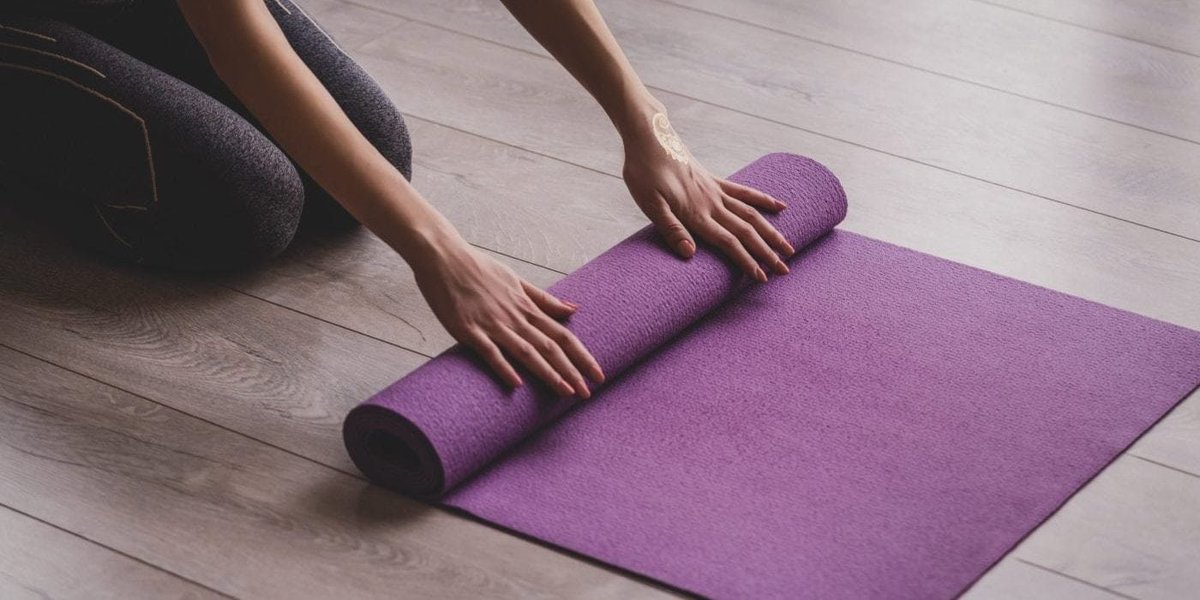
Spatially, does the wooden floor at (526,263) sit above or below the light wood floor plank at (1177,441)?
above

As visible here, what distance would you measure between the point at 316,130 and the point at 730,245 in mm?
503

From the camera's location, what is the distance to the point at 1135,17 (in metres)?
2.62

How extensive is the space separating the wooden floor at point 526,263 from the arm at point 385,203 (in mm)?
198

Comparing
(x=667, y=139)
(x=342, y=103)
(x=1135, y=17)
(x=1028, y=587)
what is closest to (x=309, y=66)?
(x=342, y=103)

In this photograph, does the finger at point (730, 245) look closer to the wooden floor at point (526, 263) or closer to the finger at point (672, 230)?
the finger at point (672, 230)

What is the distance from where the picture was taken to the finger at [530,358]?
1.50 metres

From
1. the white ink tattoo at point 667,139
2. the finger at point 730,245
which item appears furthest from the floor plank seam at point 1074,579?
the white ink tattoo at point 667,139

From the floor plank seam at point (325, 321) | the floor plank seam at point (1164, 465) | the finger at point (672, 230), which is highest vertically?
the finger at point (672, 230)

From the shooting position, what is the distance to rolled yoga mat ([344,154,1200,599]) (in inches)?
56.1

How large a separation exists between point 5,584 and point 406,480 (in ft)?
1.28

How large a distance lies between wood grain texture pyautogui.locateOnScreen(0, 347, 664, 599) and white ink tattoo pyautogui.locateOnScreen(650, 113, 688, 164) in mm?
553

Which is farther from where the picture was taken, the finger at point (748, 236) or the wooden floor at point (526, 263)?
the finger at point (748, 236)

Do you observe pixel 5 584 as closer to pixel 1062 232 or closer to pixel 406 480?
pixel 406 480

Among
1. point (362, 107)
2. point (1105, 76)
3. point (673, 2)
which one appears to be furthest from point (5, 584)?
point (1105, 76)
